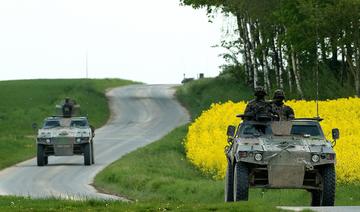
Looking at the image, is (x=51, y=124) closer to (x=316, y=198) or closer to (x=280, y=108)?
(x=280, y=108)

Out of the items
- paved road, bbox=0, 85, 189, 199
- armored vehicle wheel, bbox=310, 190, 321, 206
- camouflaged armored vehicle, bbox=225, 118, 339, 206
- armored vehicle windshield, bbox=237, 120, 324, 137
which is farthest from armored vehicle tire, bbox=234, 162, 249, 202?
paved road, bbox=0, 85, 189, 199

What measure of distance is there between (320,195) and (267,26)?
4775cm

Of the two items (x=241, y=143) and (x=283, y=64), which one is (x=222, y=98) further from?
(x=241, y=143)

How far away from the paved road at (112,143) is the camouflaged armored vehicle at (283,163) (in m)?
5.36

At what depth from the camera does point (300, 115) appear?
152ft

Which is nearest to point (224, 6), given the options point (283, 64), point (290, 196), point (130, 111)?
point (283, 64)

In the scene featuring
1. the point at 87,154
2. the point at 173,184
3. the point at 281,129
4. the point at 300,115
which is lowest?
the point at 173,184

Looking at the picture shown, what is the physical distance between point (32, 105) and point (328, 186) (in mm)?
68890

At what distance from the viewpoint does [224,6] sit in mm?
76375

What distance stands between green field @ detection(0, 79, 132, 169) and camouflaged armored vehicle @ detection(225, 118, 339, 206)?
30368mm

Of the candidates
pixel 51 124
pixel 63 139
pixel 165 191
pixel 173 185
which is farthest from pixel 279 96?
pixel 51 124

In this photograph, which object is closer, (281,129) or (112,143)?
(281,129)

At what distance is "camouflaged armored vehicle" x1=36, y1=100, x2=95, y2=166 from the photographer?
45875 millimetres

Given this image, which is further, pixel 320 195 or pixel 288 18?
pixel 288 18
